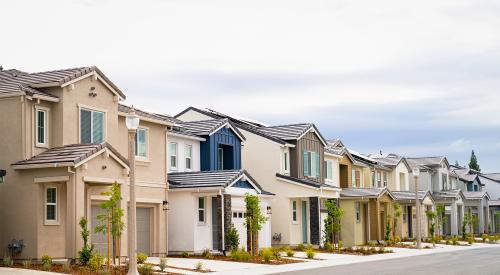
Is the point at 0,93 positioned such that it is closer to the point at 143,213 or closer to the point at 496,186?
the point at 143,213

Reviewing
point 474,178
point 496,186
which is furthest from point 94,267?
point 496,186

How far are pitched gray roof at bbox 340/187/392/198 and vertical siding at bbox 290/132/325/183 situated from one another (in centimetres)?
294

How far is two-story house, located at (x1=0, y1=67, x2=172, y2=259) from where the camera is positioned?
91.4 feet

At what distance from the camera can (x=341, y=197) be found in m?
54.7

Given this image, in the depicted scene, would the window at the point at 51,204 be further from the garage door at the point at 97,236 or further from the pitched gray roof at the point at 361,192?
the pitched gray roof at the point at 361,192

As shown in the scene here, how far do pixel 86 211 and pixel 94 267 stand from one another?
360cm

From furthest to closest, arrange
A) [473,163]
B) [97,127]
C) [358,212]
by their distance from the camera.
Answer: [473,163] → [358,212] → [97,127]

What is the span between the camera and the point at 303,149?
50.5 metres

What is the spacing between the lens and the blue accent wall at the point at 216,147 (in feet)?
136

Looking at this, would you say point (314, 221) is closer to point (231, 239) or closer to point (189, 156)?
point (189, 156)

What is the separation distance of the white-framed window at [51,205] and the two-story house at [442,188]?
5145cm

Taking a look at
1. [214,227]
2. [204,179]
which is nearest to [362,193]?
[214,227]

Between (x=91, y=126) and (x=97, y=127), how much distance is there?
0.42m

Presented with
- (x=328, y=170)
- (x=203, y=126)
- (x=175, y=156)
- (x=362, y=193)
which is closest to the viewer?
(x=175, y=156)
